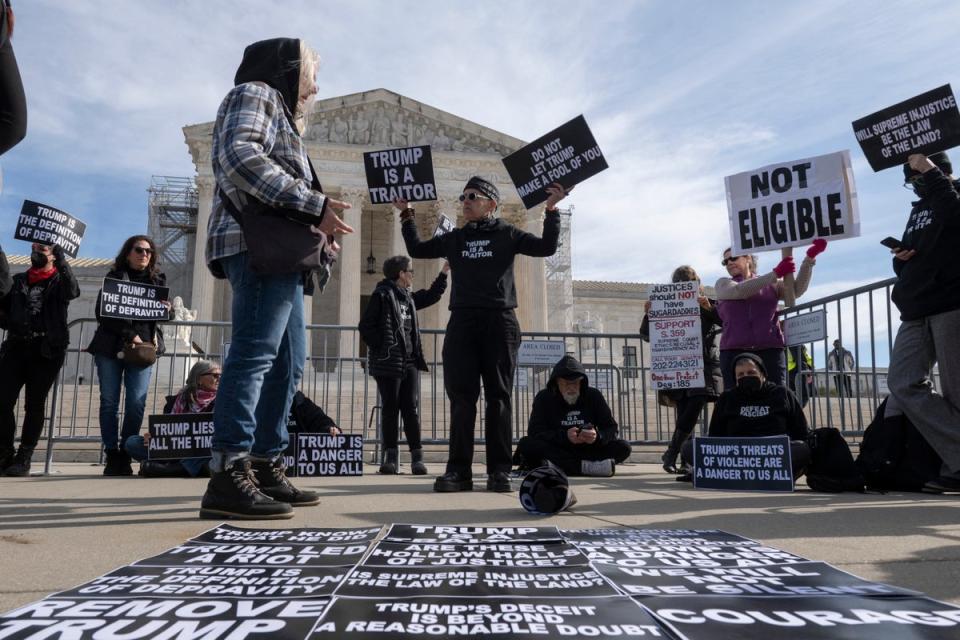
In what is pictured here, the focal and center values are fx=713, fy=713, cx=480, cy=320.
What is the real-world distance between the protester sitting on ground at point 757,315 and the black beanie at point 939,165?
810 millimetres

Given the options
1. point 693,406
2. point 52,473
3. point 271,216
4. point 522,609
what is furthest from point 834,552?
point 52,473

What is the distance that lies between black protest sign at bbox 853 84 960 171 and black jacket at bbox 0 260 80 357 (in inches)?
261

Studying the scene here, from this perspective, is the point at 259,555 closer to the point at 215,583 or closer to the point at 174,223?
the point at 215,583

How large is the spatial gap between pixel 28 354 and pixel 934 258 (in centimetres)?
709

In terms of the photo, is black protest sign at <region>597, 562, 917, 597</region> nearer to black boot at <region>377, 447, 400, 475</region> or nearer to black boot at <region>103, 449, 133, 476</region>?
black boot at <region>377, 447, 400, 475</region>

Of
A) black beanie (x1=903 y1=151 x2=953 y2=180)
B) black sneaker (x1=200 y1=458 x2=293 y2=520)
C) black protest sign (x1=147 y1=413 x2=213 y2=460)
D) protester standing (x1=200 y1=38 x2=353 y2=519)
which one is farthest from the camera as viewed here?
black protest sign (x1=147 y1=413 x2=213 y2=460)

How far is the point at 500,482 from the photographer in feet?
14.8

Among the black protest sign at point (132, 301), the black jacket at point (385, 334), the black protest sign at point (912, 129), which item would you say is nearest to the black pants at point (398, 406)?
the black jacket at point (385, 334)

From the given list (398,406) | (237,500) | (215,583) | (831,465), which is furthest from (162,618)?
(398,406)

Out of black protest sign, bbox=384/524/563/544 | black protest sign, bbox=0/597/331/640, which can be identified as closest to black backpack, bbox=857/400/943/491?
black protest sign, bbox=384/524/563/544

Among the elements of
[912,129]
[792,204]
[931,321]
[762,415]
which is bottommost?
[762,415]

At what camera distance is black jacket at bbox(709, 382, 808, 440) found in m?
5.24

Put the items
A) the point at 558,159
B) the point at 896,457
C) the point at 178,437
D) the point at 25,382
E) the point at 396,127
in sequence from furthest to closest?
the point at 396,127 → the point at 25,382 → the point at 178,437 → the point at 558,159 → the point at 896,457

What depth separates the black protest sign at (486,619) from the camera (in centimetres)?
126
